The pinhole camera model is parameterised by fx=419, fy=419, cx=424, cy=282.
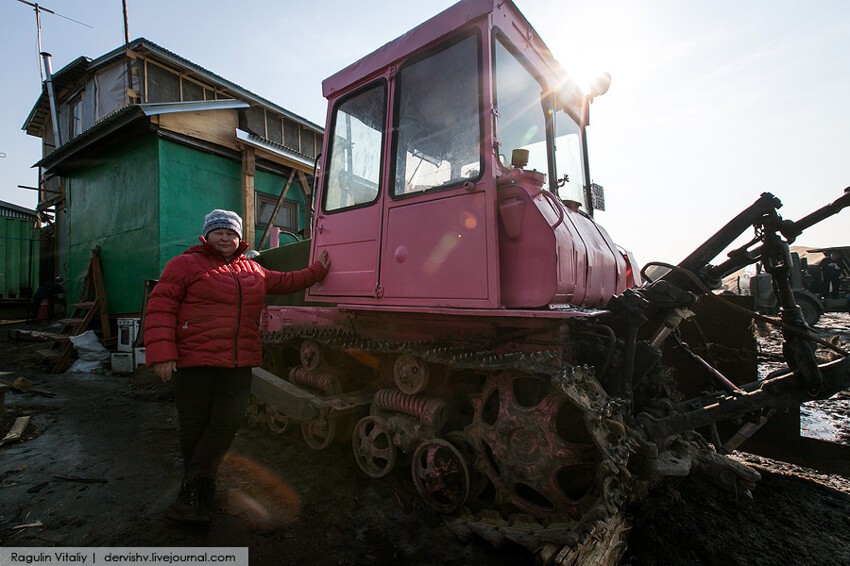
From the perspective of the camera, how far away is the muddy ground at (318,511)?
265 centimetres

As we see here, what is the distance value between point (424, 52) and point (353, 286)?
75.1 inches

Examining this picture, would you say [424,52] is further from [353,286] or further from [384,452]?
[384,452]

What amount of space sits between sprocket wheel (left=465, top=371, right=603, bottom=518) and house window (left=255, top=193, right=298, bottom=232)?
32.1ft

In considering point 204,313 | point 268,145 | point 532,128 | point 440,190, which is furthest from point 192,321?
point 268,145

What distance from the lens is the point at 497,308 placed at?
261cm

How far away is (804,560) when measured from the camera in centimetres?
261

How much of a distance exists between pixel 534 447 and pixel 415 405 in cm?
96

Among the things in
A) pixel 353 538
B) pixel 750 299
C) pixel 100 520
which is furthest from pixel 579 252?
pixel 100 520

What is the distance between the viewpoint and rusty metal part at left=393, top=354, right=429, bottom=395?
10.2 feet

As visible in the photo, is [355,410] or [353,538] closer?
[353,538]

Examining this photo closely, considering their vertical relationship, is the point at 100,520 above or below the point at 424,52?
below

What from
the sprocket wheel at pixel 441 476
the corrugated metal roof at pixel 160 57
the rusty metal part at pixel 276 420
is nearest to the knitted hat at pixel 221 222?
the sprocket wheel at pixel 441 476

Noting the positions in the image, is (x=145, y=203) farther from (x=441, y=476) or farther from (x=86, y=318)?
(x=441, y=476)

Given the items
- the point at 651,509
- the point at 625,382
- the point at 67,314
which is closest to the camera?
the point at 625,382
